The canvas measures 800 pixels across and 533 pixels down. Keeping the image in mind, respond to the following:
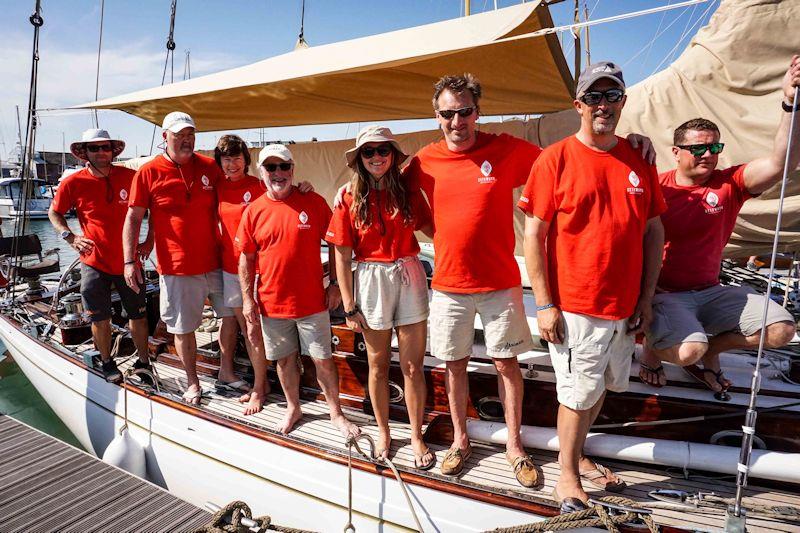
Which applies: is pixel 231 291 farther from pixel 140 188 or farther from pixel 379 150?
pixel 379 150

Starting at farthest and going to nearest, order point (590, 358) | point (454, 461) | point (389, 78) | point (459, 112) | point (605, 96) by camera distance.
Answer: point (389, 78) → point (454, 461) → point (459, 112) → point (590, 358) → point (605, 96)

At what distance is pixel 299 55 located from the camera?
4.60m

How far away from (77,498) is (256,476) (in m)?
1.28

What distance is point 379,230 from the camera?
2420 mm

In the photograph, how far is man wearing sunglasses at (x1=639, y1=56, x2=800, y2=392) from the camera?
2221mm

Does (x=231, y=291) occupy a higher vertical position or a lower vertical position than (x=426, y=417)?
higher

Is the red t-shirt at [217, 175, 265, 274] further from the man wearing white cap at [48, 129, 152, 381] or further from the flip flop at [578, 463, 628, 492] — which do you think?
the flip flop at [578, 463, 628, 492]

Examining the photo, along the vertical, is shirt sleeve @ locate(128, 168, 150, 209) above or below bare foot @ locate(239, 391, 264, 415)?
above

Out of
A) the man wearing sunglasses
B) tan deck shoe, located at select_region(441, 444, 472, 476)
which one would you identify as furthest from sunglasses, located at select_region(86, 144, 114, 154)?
the man wearing sunglasses

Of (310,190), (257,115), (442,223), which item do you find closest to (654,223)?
(442,223)

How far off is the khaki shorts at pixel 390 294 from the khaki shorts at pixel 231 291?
1.27 m

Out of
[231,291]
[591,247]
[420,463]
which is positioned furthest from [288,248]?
[591,247]

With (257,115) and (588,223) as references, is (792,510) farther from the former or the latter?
(257,115)

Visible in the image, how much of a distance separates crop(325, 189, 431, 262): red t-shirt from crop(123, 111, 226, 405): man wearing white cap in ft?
4.34
